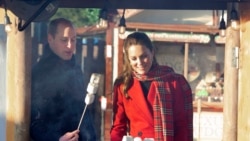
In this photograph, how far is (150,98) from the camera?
4.89m

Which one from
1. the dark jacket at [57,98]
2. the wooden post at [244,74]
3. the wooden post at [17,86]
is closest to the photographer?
the wooden post at [244,74]

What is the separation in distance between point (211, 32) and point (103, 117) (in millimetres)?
2947

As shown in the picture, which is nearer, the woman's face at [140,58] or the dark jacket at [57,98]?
the woman's face at [140,58]

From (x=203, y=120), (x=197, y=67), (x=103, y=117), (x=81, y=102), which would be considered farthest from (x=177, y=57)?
(x=81, y=102)

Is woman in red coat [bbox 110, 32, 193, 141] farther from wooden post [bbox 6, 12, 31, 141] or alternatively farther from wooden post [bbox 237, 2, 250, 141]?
wooden post [bbox 6, 12, 31, 141]

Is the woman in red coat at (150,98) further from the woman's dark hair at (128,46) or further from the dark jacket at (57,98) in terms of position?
the dark jacket at (57,98)

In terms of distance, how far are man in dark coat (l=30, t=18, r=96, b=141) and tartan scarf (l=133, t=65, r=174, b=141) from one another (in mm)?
521

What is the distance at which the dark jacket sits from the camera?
16.2 feet

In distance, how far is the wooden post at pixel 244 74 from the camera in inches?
184

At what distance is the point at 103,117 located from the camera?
1194 centimetres

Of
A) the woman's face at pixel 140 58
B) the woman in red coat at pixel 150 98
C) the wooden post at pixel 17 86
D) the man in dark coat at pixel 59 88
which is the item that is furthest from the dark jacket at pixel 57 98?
the woman's face at pixel 140 58

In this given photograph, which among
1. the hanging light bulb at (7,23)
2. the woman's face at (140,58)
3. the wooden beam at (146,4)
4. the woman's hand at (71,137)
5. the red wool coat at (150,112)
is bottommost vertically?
the woman's hand at (71,137)

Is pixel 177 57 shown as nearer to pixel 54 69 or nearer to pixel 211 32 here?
pixel 211 32

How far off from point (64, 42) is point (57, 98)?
1.31 ft
